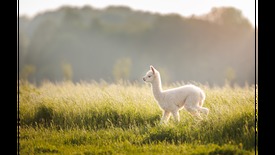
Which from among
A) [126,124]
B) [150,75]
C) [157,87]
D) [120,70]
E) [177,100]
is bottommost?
[126,124]

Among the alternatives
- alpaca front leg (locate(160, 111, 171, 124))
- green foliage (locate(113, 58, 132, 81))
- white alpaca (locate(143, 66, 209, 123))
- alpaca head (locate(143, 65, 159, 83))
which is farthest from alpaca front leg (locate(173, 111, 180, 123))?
green foliage (locate(113, 58, 132, 81))

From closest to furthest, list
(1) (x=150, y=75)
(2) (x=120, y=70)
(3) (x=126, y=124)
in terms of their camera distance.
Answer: (1) (x=150, y=75) → (3) (x=126, y=124) → (2) (x=120, y=70)

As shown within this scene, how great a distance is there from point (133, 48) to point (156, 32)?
2161 millimetres

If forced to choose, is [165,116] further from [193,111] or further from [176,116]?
[193,111]

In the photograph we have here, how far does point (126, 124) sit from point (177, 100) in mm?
1044

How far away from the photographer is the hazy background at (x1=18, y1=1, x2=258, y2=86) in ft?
32.8

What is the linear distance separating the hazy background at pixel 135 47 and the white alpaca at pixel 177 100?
0.38 meters

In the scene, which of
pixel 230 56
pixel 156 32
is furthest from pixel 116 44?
pixel 230 56

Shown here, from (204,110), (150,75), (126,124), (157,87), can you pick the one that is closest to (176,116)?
(204,110)

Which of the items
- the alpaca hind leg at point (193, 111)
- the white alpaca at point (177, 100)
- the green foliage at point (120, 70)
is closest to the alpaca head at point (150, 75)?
the white alpaca at point (177, 100)

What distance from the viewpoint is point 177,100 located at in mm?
7793

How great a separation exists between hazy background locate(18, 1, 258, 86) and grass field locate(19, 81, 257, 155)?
71 centimetres

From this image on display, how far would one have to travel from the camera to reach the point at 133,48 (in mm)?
11211

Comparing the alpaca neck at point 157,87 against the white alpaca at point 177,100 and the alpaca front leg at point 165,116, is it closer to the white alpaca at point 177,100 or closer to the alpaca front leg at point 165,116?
the white alpaca at point 177,100
